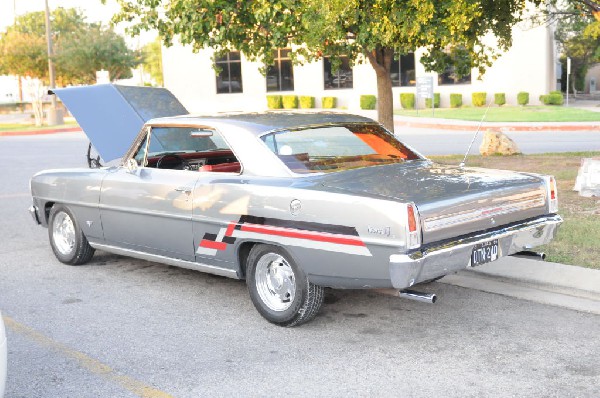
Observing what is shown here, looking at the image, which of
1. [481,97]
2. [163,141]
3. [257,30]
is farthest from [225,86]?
[163,141]

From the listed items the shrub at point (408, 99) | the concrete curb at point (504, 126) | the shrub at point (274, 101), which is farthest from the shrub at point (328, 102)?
the concrete curb at point (504, 126)

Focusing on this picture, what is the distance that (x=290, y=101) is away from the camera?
41406 mm

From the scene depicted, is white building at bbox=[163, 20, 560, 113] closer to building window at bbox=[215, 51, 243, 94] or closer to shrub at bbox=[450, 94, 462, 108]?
Result: building window at bbox=[215, 51, 243, 94]

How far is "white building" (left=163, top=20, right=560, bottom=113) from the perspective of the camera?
124 ft

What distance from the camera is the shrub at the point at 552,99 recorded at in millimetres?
36906

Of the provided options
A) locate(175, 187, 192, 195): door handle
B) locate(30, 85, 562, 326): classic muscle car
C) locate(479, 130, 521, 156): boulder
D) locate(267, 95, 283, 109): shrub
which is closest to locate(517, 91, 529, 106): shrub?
locate(267, 95, 283, 109): shrub

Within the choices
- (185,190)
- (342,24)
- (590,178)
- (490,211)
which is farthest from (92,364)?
(342,24)

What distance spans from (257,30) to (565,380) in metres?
10.4

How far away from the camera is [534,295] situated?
656 cm

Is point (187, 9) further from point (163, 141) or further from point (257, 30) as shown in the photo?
point (163, 141)

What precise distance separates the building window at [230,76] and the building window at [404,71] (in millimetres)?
8605

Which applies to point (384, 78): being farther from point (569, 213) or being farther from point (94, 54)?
point (94, 54)

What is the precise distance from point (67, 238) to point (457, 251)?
450 cm

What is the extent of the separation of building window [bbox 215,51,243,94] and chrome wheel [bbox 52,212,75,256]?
35916 mm
